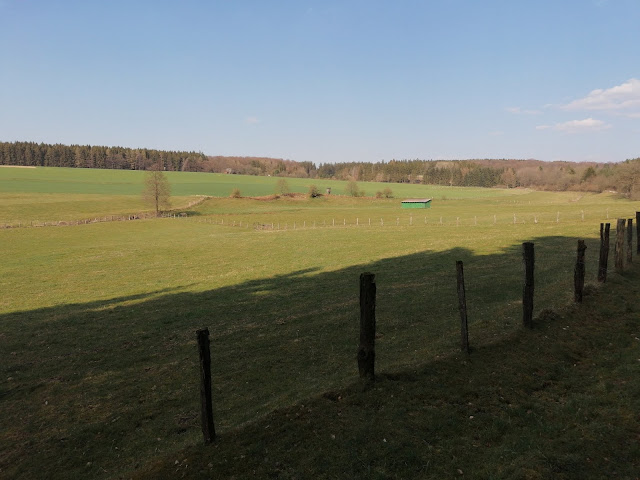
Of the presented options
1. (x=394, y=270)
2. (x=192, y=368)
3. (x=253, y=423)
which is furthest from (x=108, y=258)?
(x=253, y=423)

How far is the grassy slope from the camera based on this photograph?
A: 24.5 ft

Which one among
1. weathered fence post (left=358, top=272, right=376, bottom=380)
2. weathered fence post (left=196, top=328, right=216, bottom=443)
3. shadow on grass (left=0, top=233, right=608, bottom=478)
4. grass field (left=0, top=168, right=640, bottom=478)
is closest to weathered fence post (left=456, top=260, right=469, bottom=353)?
grass field (left=0, top=168, right=640, bottom=478)

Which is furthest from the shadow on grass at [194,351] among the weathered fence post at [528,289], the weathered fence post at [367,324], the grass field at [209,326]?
the weathered fence post at [367,324]

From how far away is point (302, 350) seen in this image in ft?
51.6

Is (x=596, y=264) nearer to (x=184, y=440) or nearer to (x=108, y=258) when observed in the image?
(x=184, y=440)

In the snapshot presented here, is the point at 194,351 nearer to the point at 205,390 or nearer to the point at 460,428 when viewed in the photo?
the point at 205,390

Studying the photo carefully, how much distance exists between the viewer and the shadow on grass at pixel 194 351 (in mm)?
10867

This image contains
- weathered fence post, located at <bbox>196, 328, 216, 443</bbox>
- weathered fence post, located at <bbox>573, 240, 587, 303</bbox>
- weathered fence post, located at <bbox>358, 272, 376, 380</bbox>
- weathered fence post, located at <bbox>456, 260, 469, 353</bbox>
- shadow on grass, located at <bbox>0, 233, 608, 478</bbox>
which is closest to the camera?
weathered fence post, located at <bbox>196, 328, 216, 443</bbox>

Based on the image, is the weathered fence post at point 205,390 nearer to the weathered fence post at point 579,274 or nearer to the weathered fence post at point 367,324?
the weathered fence post at point 367,324

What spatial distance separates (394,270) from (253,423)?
74.2 feet

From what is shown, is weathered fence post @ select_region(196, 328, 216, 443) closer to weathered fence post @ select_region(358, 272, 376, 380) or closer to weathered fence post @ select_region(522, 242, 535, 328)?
weathered fence post @ select_region(358, 272, 376, 380)

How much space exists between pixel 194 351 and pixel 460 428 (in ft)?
38.3

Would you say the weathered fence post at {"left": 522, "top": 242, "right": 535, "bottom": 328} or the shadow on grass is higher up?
the weathered fence post at {"left": 522, "top": 242, "right": 535, "bottom": 328}

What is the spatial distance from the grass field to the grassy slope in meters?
0.72
